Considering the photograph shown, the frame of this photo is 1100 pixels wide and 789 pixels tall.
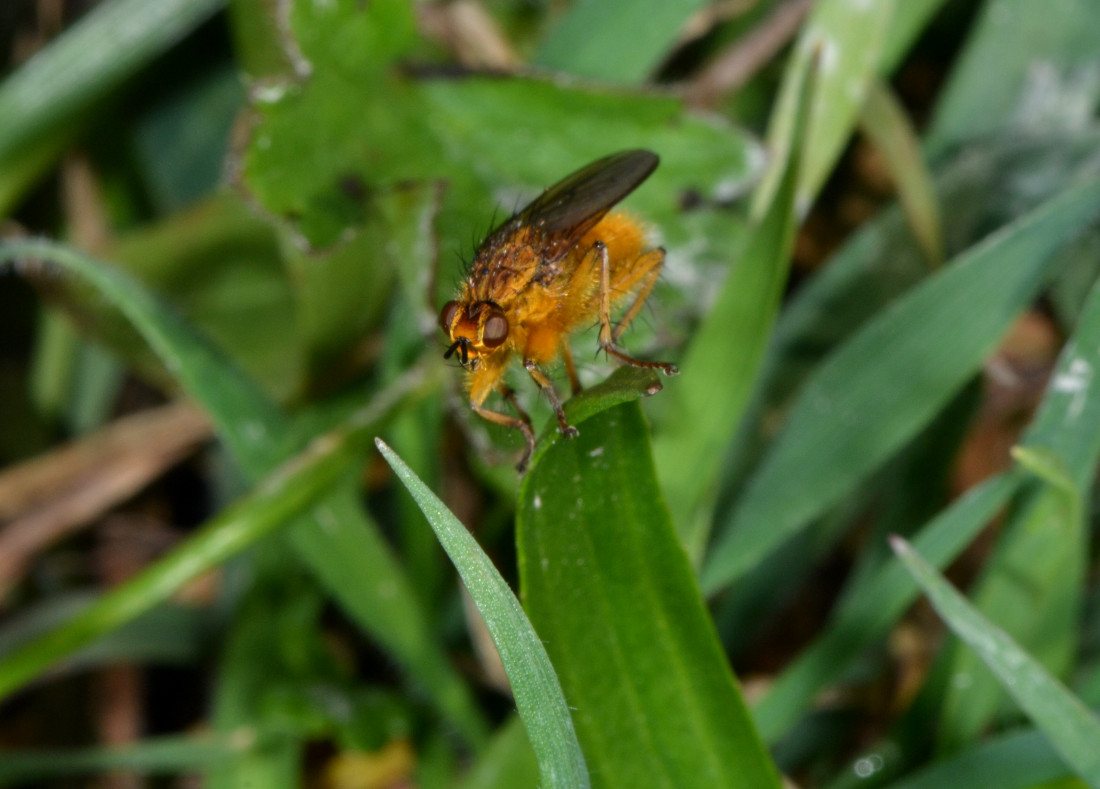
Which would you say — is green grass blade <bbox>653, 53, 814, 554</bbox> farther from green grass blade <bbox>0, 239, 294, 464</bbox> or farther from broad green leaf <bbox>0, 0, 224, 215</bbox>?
broad green leaf <bbox>0, 0, 224, 215</bbox>

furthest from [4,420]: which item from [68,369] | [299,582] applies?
[299,582]

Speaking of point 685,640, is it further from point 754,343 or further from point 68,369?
point 68,369

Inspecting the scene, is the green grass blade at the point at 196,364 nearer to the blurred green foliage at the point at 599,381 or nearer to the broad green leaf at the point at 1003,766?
the blurred green foliage at the point at 599,381

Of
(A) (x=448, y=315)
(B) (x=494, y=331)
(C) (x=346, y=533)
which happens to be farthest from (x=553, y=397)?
(C) (x=346, y=533)

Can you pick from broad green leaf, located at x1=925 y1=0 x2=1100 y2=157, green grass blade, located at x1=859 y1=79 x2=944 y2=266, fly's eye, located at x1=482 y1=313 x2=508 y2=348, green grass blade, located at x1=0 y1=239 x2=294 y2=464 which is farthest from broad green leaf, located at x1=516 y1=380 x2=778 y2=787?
broad green leaf, located at x1=925 y1=0 x2=1100 y2=157

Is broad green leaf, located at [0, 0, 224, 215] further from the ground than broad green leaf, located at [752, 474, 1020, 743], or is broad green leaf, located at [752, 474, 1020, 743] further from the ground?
broad green leaf, located at [0, 0, 224, 215]
